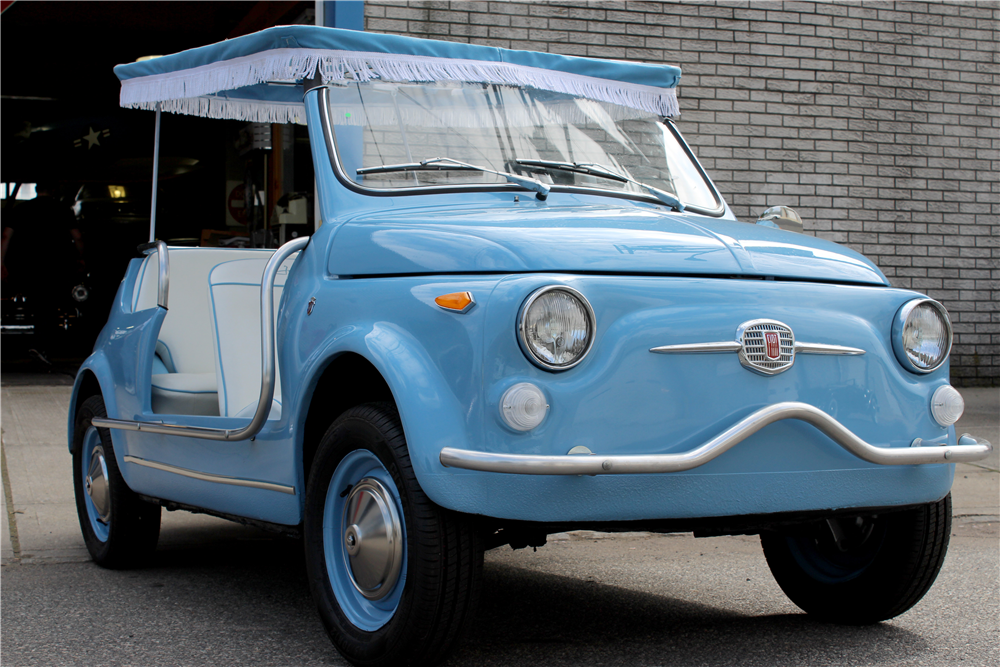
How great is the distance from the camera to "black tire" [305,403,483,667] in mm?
2684

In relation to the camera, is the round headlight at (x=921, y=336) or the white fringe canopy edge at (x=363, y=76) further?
the white fringe canopy edge at (x=363, y=76)

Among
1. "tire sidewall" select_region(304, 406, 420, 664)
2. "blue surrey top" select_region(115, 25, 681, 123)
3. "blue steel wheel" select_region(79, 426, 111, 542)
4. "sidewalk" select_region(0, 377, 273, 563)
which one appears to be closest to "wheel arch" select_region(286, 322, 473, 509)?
"tire sidewall" select_region(304, 406, 420, 664)

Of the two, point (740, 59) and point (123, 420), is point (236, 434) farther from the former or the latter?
point (740, 59)

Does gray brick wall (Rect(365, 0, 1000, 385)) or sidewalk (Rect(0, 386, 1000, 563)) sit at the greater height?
gray brick wall (Rect(365, 0, 1000, 385))

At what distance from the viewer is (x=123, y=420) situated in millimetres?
4445

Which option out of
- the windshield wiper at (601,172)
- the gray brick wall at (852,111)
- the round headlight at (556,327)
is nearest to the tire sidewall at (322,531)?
the round headlight at (556,327)

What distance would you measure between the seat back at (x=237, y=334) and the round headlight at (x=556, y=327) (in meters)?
1.78

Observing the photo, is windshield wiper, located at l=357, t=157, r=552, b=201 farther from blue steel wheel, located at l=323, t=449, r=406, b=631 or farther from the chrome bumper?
the chrome bumper

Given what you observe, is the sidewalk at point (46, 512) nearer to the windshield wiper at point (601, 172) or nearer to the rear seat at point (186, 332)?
the rear seat at point (186, 332)

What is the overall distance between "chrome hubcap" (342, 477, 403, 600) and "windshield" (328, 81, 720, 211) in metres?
1.13

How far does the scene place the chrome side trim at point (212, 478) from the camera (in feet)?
11.2

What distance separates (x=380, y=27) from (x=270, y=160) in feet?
7.00

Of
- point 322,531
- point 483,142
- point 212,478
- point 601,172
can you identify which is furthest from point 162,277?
point 601,172

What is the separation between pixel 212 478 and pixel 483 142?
5.08 feet
